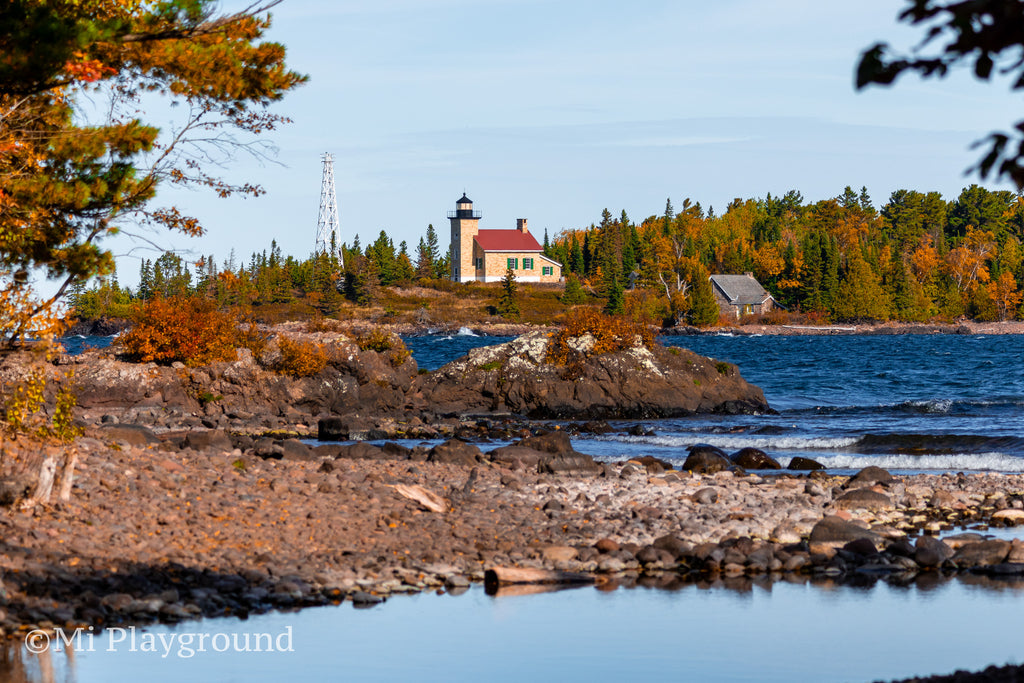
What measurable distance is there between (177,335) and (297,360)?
357 cm

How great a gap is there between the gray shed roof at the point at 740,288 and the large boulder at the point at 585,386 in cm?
10367

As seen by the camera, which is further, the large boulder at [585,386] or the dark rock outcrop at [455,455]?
the large boulder at [585,386]

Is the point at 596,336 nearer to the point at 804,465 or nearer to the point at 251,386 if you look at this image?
the point at 251,386

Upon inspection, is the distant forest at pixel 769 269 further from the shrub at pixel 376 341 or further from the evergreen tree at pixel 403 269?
the shrub at pixel 376 341

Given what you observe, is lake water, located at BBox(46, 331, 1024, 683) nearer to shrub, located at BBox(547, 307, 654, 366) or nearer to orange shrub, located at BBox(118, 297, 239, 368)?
orange shrub, located at BBox(118, 297, 239, 368)

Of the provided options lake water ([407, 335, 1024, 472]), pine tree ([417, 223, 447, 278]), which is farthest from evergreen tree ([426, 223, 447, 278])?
lake water ([407, 335, 1024, 472])

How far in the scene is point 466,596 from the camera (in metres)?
10.6

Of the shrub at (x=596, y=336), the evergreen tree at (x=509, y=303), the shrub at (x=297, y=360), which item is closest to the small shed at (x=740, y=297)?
the evergreen tree at (x=509, y=303)

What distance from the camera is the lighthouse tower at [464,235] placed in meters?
142

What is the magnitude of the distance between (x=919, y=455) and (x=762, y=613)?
51.8ft

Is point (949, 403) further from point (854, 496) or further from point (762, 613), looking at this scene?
point (762, 613)

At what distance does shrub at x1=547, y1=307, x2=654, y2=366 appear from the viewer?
3538cm

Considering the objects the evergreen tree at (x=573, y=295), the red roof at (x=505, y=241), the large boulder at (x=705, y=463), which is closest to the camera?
the large boulder at (x=705, y=463)

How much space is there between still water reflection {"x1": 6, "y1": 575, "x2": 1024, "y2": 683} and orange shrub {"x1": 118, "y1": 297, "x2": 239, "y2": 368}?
22.2 metres
